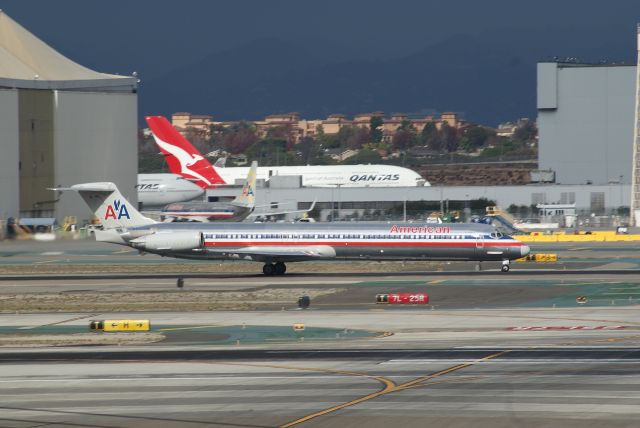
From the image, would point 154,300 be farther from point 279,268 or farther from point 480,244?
point 480,244

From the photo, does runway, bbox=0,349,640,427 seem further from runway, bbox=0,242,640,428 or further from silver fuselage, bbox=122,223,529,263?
silver fuselage, bbox=122,223,529,263

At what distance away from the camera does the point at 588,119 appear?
160 meters

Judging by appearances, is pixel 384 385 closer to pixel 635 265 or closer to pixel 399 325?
pixel 399 325

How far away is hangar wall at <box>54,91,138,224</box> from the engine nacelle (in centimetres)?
4971

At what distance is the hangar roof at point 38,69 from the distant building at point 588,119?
199 feet

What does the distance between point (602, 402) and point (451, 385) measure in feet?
15.8

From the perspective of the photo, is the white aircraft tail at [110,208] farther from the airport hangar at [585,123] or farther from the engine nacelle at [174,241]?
the airport hangar at [585,123]

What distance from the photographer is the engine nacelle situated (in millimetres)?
73062

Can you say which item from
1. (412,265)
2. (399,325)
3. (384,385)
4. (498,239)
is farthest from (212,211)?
(384,385)

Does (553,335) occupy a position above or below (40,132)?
below

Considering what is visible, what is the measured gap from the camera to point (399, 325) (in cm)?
4872

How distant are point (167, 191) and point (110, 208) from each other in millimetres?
77314

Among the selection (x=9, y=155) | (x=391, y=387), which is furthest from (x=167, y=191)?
(x=391, y=387)

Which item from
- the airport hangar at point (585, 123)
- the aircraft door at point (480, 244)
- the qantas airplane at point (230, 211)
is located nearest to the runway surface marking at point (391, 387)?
the aircraft door at point (480, 244)
